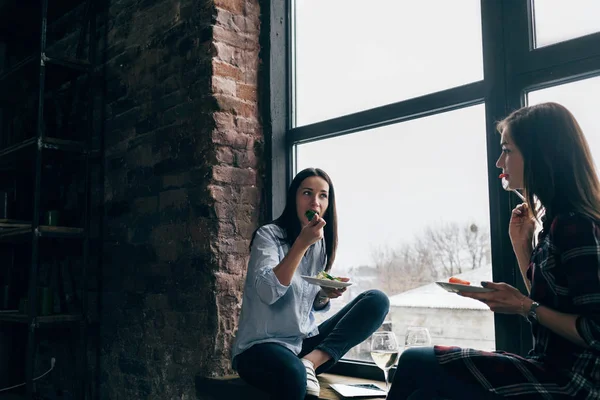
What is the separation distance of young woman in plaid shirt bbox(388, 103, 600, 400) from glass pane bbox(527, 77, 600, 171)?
33 centimetres

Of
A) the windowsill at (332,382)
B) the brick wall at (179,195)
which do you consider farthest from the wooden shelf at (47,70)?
the windowsill at (332,382)

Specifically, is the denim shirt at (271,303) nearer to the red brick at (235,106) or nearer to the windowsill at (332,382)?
the windowsill at (332,382)

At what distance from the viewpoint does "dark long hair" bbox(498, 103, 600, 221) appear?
4.76 feet

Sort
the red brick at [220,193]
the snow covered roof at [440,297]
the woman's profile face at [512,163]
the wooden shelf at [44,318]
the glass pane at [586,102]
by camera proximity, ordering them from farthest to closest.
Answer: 1. the wooden shelf at [44,318]
2. the red brick at [220,193]
3. the snow covered roof at [440,297]
4. the glass pane at [586,102]
5. the woman's profile face at [512,163]

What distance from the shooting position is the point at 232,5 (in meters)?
2.71

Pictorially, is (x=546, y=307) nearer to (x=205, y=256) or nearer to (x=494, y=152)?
(x=494, y=152)

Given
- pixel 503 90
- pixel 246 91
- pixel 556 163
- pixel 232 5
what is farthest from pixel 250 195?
pixel 556 163

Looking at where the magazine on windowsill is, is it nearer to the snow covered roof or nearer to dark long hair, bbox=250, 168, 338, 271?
the snow covered roof

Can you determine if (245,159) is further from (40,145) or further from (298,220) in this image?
(40,145)

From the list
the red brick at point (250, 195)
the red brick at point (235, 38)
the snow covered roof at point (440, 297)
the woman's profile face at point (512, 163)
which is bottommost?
the snow covered roof at point (440, 297)

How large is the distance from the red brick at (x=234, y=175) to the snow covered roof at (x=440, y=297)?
85 centimetres

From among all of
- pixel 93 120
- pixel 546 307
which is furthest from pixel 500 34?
pixel 93 120

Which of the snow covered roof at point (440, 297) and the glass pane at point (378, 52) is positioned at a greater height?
the glass pane at point (378, 52)

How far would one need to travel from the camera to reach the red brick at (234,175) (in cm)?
255
